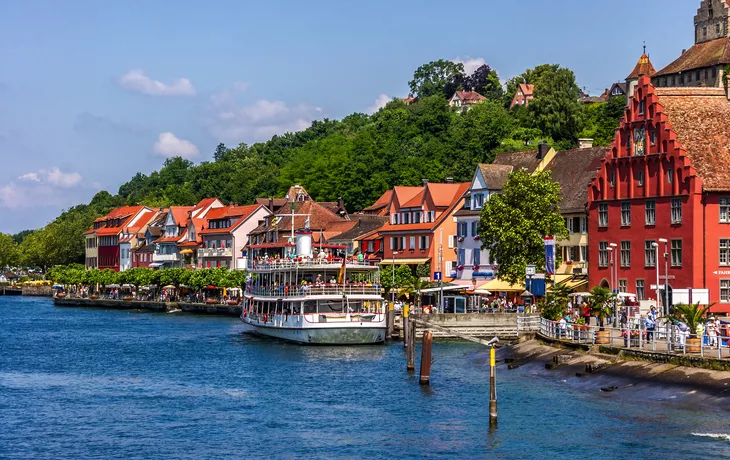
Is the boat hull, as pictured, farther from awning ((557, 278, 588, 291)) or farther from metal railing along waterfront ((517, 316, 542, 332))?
awning ((557, 278, 588, 291))

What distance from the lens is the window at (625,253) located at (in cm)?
8812

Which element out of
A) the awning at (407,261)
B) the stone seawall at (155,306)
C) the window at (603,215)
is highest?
the window at (603,215)

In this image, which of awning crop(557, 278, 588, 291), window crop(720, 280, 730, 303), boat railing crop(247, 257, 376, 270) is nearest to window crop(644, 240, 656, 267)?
window crop(720, 280, 730, 303)

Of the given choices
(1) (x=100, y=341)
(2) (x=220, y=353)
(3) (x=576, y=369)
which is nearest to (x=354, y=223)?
(1) (x=100, y=341)

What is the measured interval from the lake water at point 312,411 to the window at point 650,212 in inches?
623

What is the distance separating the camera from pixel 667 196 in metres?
83.9

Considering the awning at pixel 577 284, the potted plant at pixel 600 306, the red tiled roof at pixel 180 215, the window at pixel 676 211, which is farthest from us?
the red tiled roof at pixel 180 215

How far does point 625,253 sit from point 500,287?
1128 centimetres

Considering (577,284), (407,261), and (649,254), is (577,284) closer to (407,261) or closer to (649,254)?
(649,254)

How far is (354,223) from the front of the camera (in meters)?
140

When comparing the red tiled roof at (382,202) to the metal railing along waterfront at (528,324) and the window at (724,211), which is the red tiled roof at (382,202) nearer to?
the metal railing along waterfront at (528,324)

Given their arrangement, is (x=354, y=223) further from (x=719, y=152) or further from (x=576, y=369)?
(x=576, y=369)

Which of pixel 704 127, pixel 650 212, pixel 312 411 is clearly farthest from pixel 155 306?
pixel 312 411

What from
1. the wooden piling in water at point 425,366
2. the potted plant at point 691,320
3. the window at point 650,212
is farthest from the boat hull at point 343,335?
the potted plant at point 691,320
